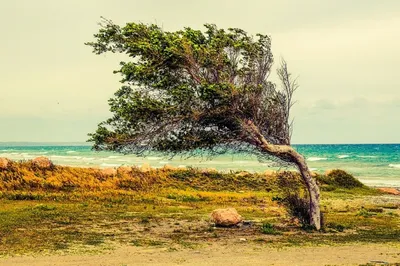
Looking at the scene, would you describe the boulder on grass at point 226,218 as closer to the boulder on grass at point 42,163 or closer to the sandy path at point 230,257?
the sandy path at point 230,257

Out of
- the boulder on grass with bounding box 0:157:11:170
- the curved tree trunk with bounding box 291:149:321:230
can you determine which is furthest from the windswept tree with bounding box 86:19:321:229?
the boulder on grass with bounding box 0:157:11:170

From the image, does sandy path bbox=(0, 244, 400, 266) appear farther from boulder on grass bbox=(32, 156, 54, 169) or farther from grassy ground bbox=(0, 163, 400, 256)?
boulder on grass bbox=(32, 156, 54, 169)

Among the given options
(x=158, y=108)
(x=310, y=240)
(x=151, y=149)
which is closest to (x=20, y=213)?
(x=151, y=149)

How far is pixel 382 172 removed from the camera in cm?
7425

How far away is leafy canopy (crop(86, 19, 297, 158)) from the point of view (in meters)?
20.3

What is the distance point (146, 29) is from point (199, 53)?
7.81 ft

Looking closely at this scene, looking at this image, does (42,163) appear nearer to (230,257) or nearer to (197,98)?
(197,98)

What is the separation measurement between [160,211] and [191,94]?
9.90m

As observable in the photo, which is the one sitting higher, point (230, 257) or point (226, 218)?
point (226, 218)

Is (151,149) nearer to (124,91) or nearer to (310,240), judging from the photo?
(124,91)

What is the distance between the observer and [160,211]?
93.4 ft

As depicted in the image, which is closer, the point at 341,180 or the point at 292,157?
the point at 292,157

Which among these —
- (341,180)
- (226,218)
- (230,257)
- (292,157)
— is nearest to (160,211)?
(226,218)

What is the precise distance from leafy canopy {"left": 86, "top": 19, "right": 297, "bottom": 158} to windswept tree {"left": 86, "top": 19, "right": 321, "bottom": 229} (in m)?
0.04
